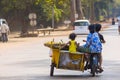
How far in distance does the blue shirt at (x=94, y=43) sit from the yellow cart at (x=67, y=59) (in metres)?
0.35

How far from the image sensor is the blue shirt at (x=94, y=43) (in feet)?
49.0

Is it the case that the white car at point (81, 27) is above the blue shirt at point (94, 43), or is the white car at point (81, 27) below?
below

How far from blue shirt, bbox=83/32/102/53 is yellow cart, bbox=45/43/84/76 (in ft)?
1.14

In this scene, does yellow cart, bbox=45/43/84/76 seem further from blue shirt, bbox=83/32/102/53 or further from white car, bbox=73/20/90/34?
white car, bbox=73/20/90/34

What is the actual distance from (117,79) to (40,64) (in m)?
6.03

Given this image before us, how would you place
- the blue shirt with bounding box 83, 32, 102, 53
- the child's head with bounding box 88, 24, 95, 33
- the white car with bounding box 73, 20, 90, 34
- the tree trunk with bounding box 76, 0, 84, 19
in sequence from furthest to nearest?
the tree trunk with bounding box 76, 0, 84, 19, the white car with bounding box 73, 20, 90, 34, the child's head with bounding box 88, 24, 95, 33, the blue shirt with bounding box 83, 32, 102, 53

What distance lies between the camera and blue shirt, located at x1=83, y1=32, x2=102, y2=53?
14.9 meters

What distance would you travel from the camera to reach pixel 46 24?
74500 millimetres

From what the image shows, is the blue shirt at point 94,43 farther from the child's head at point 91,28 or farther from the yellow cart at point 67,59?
the yellow cart at point 67,59

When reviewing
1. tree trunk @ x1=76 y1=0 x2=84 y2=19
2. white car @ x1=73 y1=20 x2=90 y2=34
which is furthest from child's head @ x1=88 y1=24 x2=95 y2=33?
tree trunk @ x1=76 y1=0 x2=84 y2=19

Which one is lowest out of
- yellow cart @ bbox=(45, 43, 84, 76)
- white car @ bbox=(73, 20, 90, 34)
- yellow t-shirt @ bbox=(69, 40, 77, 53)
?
white car @ bbox=(73, 20, 90, 34)

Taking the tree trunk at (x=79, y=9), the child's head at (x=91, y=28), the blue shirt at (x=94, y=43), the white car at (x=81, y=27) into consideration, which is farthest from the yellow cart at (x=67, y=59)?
the tree trunk at (x=79, y=9)

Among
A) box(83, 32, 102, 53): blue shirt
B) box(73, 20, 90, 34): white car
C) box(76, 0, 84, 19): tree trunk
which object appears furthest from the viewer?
box(76, 0, 84, 19): tree trunk

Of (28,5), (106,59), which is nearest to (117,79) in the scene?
(106,59)
